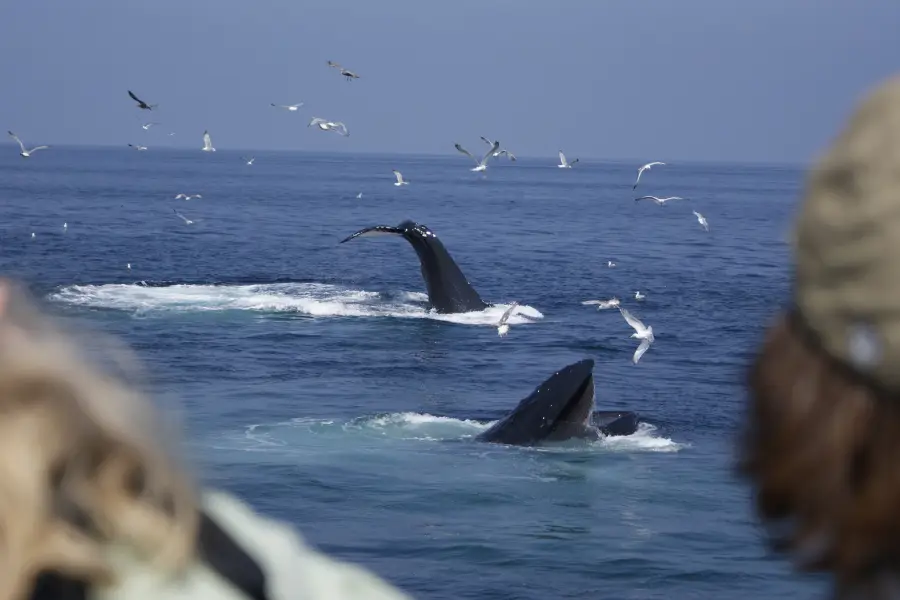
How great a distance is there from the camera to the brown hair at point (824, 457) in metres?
1.61

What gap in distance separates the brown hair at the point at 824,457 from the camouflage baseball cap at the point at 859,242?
4 centimetres

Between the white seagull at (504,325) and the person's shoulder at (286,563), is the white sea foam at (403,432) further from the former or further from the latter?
the person's shoulder at (286,563)

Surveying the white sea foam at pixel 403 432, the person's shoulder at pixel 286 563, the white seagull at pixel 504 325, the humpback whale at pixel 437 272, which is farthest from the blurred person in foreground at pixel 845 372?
the humpback whale at pixel 437 272

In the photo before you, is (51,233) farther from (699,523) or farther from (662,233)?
(699,523)

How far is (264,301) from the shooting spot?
92.5ft

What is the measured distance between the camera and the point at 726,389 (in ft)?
65.5

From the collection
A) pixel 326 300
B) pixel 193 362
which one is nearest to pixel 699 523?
pixel 193 362

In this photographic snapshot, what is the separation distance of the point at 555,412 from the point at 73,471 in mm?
13126

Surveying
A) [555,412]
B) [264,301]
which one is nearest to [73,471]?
[555,412]

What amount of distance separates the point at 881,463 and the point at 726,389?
1870cm

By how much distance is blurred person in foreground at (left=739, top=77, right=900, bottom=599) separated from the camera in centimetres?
159

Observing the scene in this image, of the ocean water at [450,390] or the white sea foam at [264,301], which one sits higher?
the white sea foam at [264,301]

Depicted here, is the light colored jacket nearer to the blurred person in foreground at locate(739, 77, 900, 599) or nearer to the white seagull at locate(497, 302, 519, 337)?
the blurred person in foreground at locate(739, 77, 900, 599)

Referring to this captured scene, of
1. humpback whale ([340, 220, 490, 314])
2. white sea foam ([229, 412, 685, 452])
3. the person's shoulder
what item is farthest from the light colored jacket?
humpback whale ([340, 220, 490, 314])
